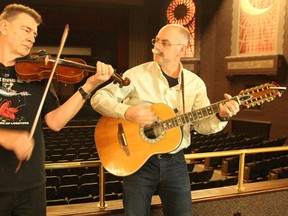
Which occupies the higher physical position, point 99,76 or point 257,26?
point 257,26

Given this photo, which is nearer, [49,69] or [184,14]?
[49,69]

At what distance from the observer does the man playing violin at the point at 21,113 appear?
1457mm

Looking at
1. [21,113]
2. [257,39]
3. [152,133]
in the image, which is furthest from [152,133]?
[257,39]

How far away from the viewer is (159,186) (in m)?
2.04

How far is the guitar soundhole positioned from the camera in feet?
6.63

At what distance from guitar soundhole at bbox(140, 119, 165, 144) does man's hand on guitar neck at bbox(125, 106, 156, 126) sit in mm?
131

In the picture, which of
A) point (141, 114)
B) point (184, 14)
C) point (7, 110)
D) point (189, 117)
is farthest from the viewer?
point (184, 14)

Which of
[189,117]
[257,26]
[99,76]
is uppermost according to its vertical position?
[257,26]

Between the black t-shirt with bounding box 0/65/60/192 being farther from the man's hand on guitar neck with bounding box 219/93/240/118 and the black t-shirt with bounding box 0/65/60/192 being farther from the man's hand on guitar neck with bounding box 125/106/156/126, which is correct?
the man's hand on guitar neck with bounding box 219/93/240/118

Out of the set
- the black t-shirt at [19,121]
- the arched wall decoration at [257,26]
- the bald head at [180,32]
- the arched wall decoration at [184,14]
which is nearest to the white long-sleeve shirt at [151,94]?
the bald head at [180,32]

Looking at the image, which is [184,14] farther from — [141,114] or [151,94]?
[141,114]

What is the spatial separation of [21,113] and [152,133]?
0.87 m

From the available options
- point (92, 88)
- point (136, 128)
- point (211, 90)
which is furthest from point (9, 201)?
point (211, 90)

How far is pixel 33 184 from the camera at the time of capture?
4.95ft
